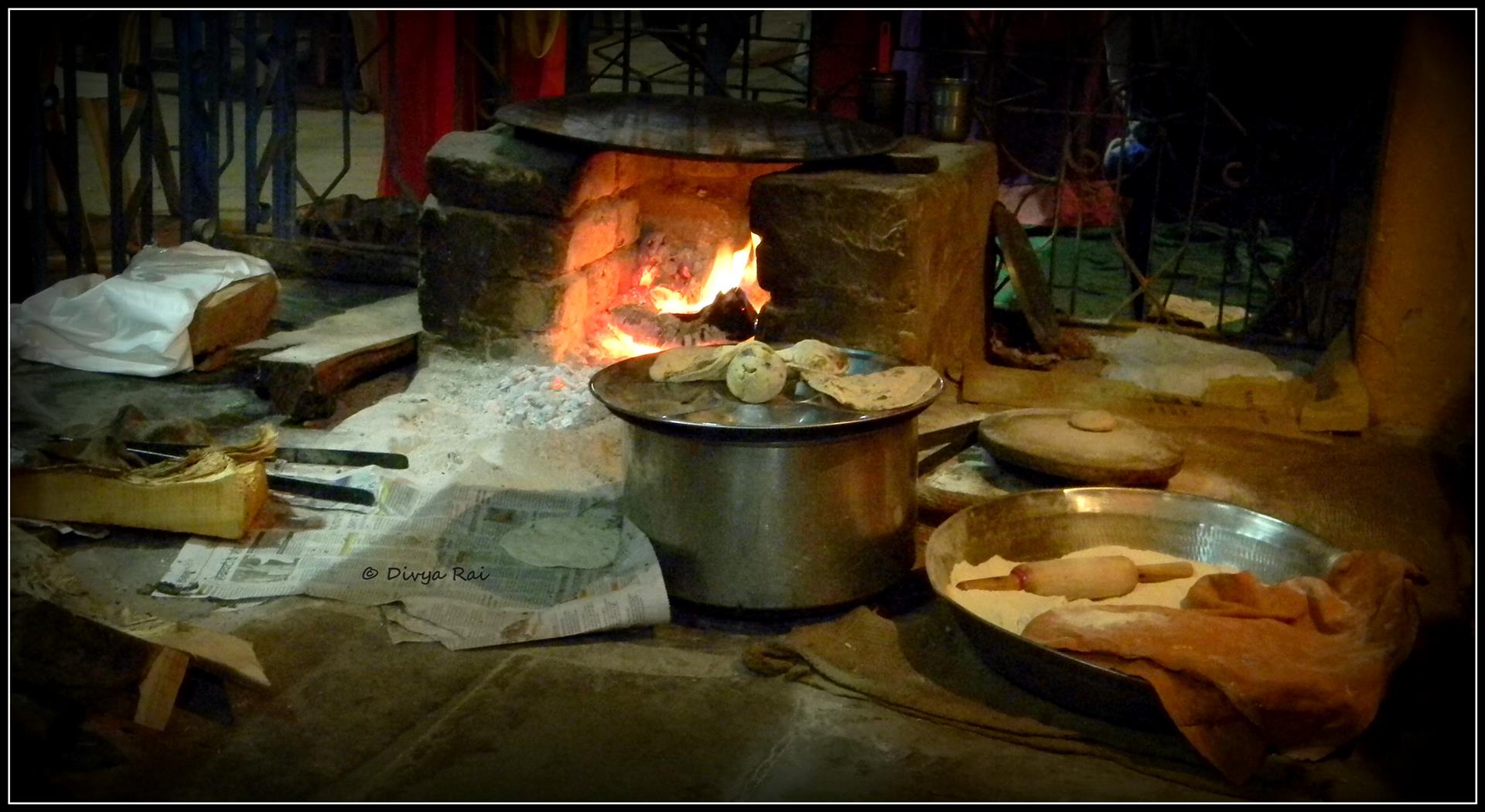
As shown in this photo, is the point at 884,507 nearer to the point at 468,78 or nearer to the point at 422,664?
the point at 422,664

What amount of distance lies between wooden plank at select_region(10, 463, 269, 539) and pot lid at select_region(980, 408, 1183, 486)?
220 centimetres

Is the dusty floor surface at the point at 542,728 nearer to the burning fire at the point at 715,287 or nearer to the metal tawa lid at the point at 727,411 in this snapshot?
the metal tawa lid at the point at 727,411

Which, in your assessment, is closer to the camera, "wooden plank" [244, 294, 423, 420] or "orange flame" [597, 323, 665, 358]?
"wooden plank" [244, 294, 423, 420]

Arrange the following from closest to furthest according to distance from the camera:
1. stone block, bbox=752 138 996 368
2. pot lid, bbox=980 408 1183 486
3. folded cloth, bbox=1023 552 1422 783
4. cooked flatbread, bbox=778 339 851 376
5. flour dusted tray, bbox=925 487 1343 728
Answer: folded cloth, bbox=1023 552 1422 783 → flour dusted tray, bbox=925 487 1343 728 → cooked flatbread, bbox=778 339 851 376 → pot lid, bbox=980 408 1183 486 → stone block, bbox=752 138 996 368

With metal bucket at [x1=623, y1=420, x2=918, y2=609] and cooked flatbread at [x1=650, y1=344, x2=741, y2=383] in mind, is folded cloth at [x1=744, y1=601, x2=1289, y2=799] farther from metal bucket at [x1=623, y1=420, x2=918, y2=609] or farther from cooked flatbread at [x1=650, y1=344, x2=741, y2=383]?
cooked flatbread at [x1=650, y1=344, x2=741, y2=383]

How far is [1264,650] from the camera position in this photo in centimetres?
307

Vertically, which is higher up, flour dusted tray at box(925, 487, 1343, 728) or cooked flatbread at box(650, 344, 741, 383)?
cooked flatbread at box(650, 344, 741, 383)

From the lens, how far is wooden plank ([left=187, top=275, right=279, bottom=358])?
5004 millimetres

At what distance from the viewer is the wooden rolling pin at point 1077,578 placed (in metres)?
3.45

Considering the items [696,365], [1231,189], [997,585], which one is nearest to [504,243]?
[696,365]

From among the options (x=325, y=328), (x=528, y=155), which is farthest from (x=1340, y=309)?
(x=325, y=328)

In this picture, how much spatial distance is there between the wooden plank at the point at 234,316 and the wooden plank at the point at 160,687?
7.54 ft

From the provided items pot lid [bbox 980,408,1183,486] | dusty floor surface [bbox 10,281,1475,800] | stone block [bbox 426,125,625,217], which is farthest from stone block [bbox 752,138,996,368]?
dusty floor surface [bbox 10,281,1475,800]

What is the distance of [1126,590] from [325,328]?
10.6ft
